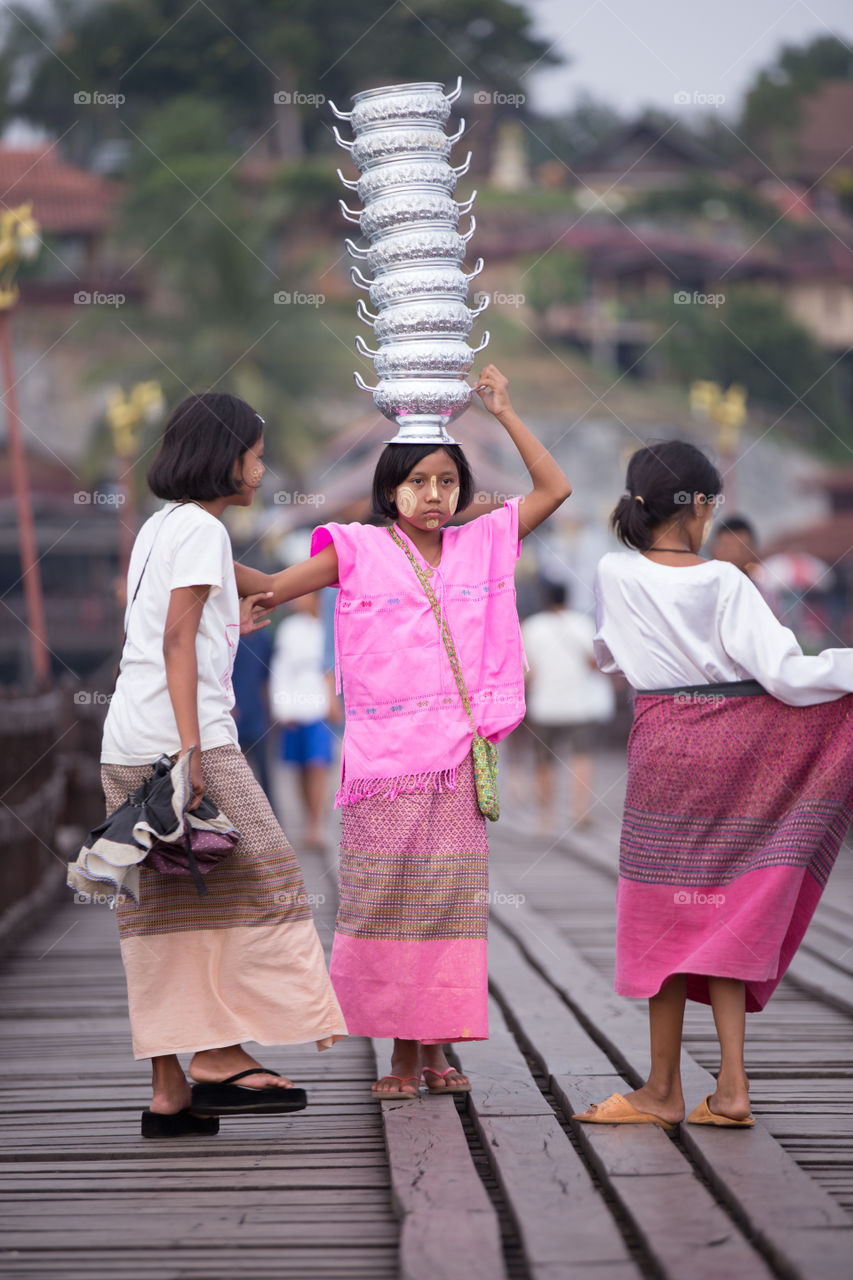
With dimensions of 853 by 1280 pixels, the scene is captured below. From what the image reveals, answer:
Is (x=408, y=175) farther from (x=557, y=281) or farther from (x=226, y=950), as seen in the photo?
(x=557, y=281)

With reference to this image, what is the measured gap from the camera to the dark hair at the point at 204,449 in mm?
3191

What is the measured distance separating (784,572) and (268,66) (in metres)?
21.7

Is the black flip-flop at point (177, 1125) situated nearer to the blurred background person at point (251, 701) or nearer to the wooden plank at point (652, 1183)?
the wooden plank at point (652, 1183)

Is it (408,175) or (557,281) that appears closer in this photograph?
(408,175)

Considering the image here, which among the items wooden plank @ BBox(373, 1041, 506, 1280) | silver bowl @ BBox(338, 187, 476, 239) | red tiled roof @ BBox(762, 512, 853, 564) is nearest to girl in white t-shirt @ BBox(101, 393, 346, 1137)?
wooden plank @ BBox(373, 1041, 506, 1280)

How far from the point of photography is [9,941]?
5.75 m

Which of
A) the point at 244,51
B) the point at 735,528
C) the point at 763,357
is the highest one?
the point at 244,51

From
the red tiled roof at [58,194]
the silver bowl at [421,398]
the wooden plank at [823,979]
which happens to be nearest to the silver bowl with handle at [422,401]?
the silver bowl at [421,398]

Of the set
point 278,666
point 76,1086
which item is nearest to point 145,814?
point 76,1086

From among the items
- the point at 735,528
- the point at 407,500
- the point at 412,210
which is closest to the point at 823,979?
the point at 735,528

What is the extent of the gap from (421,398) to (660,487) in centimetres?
51

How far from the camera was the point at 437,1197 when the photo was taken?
8.49ft

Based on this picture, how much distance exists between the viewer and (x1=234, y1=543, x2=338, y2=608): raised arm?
3342 millimetres

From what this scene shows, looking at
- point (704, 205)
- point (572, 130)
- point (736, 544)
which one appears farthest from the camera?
point (572, 130)
